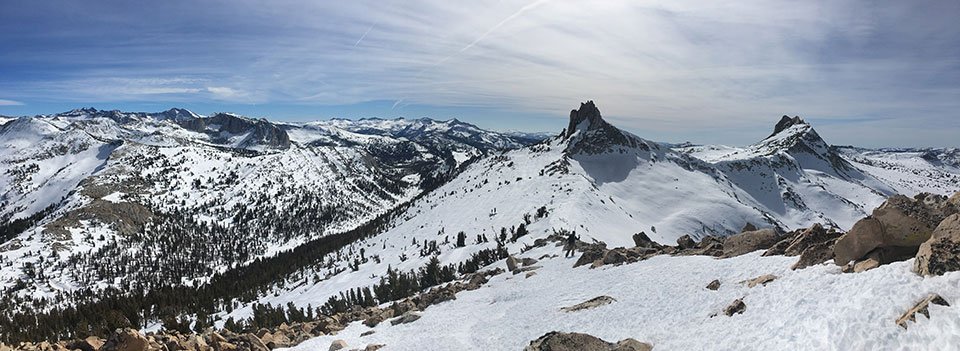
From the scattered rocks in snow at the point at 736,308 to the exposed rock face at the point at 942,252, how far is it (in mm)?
5757

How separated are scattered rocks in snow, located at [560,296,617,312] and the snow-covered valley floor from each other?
0.69m

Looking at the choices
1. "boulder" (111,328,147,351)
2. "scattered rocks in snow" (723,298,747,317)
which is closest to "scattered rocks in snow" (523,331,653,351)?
"scattered rocks in snow" (723,298,747,317)

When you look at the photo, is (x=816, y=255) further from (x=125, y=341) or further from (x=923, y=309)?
(x=125, y=341)

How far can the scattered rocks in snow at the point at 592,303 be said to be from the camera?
24656mm

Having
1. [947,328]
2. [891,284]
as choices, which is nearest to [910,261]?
[891,284]

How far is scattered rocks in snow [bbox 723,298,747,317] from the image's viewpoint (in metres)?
16.7

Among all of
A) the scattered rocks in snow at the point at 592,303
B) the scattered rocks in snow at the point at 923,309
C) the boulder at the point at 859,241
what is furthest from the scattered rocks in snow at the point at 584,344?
the boulder at the point at 859,241

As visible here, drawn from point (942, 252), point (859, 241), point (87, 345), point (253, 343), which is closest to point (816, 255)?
point (859, 241)

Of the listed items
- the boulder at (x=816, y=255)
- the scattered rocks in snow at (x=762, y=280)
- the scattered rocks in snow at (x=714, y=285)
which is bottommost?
the scattered rocks in snow at (x=714, y=285)

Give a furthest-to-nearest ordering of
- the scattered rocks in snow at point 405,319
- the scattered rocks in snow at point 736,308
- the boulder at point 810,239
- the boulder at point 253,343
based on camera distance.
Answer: the scattered rocks in snow at point 405,319 → the boulder at point 253,343 → the boulder at point 810,239 → the scattered rocks in snow at point 736,308

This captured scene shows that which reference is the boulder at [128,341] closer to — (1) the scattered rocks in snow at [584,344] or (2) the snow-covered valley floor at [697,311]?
(2) the snow-covered valley floor at [697,311]

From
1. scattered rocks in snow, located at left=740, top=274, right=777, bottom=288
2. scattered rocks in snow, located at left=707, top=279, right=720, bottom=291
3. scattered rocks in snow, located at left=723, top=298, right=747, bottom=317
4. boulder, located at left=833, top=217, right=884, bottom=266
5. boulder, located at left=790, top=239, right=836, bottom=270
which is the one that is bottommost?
scattered rocks in snow, located at left=707, top=279, right=720, bottom=291

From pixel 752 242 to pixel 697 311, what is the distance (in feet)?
36.7

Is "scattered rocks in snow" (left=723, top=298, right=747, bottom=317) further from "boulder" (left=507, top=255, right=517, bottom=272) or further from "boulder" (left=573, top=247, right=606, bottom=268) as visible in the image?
"boulder" (left=507, top=255, right=517, bottom=272)
